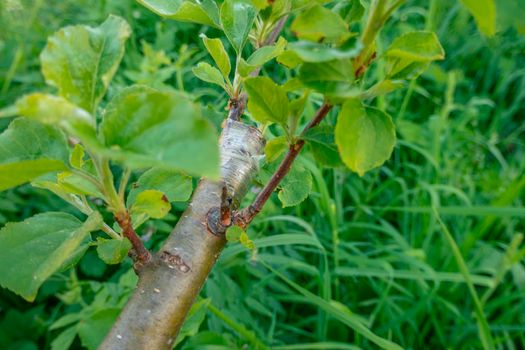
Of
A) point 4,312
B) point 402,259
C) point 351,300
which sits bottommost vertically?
point 4,312

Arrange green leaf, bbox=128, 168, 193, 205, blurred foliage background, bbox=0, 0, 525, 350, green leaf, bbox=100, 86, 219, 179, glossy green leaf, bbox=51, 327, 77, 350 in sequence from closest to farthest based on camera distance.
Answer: green leaf, bbox=100, 86, 219, 179, green leaf, bbox=128, 168, 193, 205, glossy green leaf, bbox=51, 327, 77, 350, blurred foliage background, bbox=0, 0, 525, 350

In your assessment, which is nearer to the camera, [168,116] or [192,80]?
→ [168,116]

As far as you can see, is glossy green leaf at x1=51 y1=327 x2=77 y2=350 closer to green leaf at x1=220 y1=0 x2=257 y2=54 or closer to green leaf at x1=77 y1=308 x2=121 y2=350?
green leaf at x1=77 y1=308 x2=121 y2=350

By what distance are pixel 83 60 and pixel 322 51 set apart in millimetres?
164

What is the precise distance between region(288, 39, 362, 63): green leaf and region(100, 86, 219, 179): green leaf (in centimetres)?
9

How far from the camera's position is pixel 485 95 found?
2.30m

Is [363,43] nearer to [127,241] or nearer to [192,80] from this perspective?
[127,241]

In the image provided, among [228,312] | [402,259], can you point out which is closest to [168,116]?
[228,312]

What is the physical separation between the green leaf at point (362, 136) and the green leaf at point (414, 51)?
42 mm

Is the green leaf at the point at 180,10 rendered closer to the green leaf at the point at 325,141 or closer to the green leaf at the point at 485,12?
the green leaf at the point at 325,141

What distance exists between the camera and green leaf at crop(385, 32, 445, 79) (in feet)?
1.22

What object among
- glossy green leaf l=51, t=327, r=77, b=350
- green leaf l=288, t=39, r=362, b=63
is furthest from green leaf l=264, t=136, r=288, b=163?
glossy green leaf l=51, t=327, r=77, b=350

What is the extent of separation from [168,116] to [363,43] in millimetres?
151

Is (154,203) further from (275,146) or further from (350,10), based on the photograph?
(350,10)
